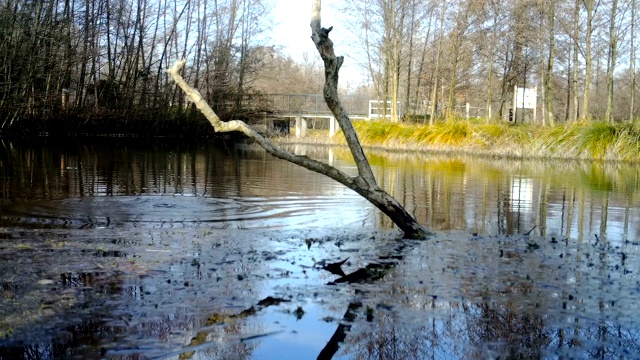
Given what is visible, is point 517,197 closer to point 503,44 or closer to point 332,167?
point 332,167

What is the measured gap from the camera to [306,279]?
18.0 feet

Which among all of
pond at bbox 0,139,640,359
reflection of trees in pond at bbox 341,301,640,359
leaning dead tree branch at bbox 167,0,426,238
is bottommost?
reflection of trees in pond at bbox 341,301,640,359

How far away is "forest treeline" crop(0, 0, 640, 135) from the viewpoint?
29.5 meters

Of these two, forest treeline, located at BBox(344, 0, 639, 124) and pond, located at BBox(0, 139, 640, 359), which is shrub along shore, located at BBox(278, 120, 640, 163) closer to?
forest treeline, located at BBox(344, 0, 639, 124)

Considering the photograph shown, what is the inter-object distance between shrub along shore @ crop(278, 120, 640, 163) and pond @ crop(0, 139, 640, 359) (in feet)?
47.1

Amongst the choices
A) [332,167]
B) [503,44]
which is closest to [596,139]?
[503,44]

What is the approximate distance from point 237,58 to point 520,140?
2655 cm

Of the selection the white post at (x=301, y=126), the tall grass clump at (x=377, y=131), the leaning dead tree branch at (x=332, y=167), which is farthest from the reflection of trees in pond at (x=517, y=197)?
the white post at (x=301, y=126)

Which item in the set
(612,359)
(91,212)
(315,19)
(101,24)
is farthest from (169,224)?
(101,24)

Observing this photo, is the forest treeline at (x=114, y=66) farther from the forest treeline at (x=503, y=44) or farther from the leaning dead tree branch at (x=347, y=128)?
the leaning dead tree branch at (x=347, y=128)

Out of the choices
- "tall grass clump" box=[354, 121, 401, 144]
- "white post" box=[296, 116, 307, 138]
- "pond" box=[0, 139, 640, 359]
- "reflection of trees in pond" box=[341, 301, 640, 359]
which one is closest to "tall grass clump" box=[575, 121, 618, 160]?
"tall grass clump" box=[354, 121, 401, 144]

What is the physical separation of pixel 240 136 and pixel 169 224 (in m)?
40.7

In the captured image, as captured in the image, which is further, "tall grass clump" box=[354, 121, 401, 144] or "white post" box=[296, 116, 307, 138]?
"white post" box=[296, 116, 307, 138]

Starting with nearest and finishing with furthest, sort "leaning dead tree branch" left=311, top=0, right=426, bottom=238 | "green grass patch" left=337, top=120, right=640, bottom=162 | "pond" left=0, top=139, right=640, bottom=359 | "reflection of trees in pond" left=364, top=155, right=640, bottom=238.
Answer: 1. "pond" left=0, top=139, right=640, bottom=359
2. "leaning dead tree branch" left=311, top=0, right=426, bottom=238
3. "reflection of trees in pond" left=364, top=155, right=640, bottom=238
4. "green grass patch" left=337, top=120, right=640, bottom=162
